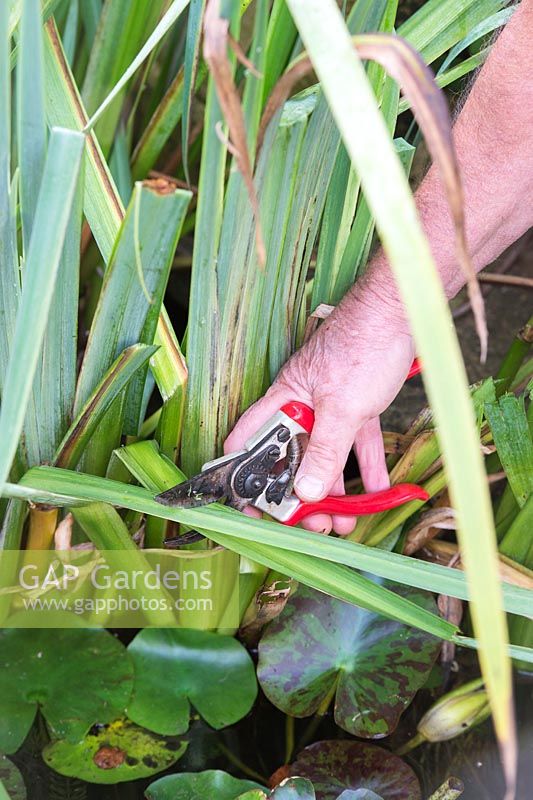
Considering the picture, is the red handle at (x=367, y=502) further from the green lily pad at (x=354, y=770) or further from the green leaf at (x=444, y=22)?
the green leaf at (x=444, y=22)

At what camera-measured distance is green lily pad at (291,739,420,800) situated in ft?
3.30

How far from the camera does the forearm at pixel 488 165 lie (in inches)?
30.5

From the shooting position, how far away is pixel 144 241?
0.73 m

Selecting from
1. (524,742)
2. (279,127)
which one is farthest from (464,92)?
(524,742)

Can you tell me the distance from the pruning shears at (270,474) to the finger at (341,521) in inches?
1.9

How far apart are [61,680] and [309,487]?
463 mm

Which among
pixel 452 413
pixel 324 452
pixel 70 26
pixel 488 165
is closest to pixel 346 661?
Answer: pixel 324 452

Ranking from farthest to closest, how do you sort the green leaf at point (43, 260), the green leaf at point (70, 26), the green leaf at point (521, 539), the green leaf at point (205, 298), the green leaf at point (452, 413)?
the green leaf at point (70, 26)
the green leaf at point (521, 539)
the green leaf at point (205, 298)
the green leaf at point (43, 260)
the green leaf at point (452, 413)

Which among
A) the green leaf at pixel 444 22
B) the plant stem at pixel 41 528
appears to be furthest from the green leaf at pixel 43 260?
the green leaf at pixel 444 22

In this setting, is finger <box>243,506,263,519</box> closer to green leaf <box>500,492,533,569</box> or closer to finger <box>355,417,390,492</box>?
finger <box>355,417,390,492</box>

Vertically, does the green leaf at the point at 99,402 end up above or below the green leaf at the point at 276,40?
below

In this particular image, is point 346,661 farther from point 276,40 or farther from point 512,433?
point 276,40

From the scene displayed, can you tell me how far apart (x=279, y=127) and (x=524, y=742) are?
36.0 inches

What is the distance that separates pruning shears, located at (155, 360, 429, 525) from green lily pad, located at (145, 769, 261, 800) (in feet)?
1.14
